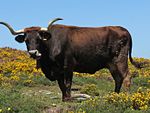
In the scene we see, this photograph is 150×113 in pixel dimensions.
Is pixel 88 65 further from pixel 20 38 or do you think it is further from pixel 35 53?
pixel 20 38

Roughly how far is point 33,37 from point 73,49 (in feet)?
5.15

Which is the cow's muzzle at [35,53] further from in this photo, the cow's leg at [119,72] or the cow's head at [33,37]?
the cow's leg at [119,72]

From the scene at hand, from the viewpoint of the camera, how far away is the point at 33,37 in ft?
42.6

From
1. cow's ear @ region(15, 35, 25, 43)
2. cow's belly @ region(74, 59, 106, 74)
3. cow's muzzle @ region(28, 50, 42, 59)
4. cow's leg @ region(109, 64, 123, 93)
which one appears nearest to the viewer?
cow's muzzle @ region(28, 50, 42, 59)

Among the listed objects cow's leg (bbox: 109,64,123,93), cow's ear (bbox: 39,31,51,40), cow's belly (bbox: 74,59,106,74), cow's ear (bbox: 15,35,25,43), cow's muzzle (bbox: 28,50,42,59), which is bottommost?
cow's leg (bbox: 109,64,123,93)

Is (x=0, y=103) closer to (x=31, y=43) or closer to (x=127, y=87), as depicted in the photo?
(x=31, y=43)

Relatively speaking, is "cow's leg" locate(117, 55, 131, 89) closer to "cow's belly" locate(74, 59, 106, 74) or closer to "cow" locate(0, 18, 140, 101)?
"cow" locate(0, 18, 140, 101)

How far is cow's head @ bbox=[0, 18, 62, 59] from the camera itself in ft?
41.9

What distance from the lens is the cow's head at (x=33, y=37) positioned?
1278cm

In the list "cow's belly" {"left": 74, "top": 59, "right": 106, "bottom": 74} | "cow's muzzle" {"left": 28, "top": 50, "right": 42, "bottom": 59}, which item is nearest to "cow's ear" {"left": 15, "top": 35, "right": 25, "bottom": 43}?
"cow's muzzle" {"left": 28, "top": 50, "right": 42, "bottom": 59}

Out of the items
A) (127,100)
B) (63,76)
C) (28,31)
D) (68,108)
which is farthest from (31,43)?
(127,100)

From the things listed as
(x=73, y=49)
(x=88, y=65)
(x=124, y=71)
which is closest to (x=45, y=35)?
(x=73, y=49)

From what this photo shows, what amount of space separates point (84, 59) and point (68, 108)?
9.76 ft

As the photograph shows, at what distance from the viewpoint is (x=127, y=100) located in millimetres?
11062
